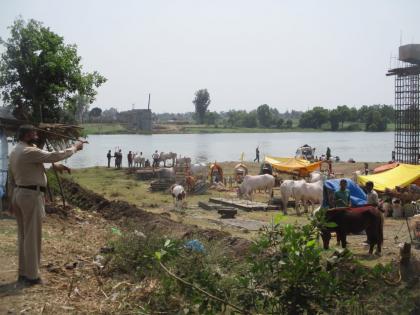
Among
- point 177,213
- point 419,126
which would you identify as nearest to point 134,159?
point 177,213

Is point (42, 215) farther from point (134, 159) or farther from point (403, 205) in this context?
point (134, 159)

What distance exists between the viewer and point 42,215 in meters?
7.03

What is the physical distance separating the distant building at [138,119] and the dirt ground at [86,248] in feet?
329

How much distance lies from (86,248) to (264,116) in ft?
457

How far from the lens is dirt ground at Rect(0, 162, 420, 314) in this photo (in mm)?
6633

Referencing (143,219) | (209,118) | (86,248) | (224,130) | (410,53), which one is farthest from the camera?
(209,118)

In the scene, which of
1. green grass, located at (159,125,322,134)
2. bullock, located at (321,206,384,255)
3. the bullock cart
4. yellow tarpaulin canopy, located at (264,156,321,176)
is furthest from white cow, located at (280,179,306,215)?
green grass, located at (159,125,322,134)

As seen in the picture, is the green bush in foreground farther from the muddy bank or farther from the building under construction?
the building under construction

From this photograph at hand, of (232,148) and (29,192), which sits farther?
(232,148)

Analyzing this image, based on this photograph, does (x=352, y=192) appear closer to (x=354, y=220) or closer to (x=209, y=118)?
(x=354, y=220)

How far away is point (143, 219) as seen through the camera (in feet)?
48.5

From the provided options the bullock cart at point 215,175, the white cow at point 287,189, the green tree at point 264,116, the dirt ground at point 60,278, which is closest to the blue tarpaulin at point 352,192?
the dirt ground at point 60,278

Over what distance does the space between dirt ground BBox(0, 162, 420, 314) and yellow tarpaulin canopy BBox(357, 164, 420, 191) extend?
9.60 ft

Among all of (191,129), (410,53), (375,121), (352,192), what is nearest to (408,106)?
(410,53)
